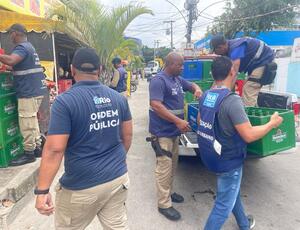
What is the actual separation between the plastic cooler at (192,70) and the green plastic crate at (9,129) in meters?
3.28

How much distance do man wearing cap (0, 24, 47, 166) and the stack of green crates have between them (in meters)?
0.11

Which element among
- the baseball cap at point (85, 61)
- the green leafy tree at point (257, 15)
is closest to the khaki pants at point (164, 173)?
the baseball cap at point (85, 61)

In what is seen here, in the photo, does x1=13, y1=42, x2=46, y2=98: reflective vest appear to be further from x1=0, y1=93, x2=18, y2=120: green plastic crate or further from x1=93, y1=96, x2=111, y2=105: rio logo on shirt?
x1=93, y1=96, x2=111, y2=105: rio logo on shirt

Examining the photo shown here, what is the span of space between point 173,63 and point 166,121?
2.16 ft

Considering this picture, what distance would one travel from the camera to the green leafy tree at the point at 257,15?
693 inches

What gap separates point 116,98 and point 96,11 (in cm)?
636

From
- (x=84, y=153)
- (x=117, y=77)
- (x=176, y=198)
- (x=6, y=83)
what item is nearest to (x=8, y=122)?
(x=6, y=83)

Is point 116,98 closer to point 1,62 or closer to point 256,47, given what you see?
point 1,62

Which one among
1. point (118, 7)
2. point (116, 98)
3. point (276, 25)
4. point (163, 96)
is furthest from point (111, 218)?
point (276, 25)

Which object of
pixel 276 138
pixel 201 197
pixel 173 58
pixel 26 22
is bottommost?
pixel 201 197

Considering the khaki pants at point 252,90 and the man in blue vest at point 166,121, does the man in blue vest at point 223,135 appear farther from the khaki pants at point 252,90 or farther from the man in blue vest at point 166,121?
the khaki pants at point 252,90

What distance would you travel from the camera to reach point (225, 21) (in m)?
20.3

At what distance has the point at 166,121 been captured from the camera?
3543mm

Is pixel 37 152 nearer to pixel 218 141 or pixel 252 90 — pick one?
pixel 218 141
